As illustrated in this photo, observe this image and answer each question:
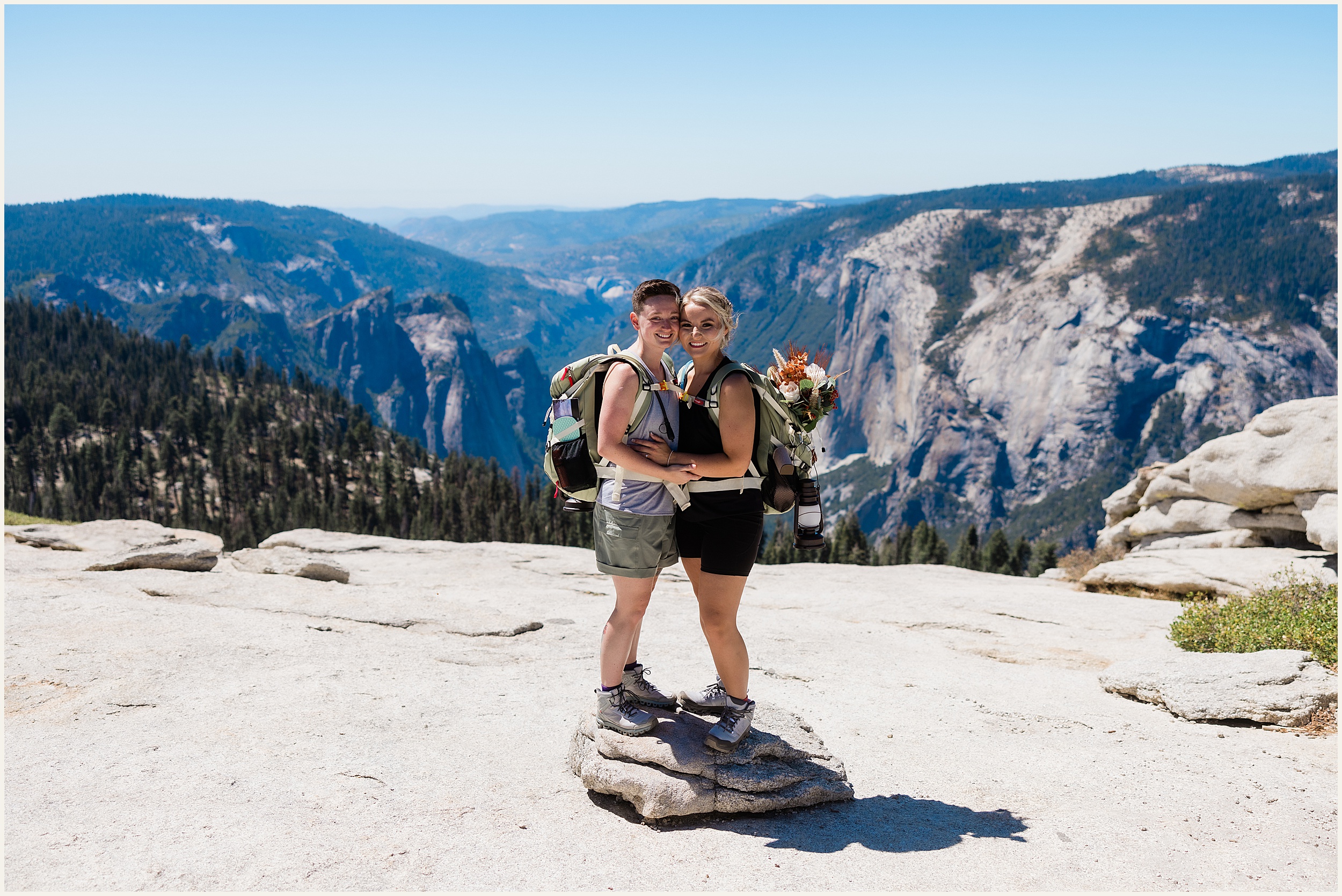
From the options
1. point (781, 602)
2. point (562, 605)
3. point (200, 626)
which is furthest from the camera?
point (781, 602)

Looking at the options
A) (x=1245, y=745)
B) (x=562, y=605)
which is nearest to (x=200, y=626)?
(x=562, y=605)

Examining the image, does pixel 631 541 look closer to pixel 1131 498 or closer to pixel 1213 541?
pixel 1213 541

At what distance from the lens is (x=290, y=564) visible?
19.0 metres

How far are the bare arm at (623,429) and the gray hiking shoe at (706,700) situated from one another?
2.48m

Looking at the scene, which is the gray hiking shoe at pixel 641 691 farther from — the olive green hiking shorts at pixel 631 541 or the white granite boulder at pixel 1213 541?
the white granite boulder at pixel 1213 541

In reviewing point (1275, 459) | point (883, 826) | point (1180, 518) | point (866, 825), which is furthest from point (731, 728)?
point (1180, 518)

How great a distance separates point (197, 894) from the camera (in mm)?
5797

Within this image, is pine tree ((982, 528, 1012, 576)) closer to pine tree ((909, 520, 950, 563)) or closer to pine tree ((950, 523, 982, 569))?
pine tree ((950, 523, 982, 569))

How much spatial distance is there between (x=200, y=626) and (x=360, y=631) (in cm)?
240

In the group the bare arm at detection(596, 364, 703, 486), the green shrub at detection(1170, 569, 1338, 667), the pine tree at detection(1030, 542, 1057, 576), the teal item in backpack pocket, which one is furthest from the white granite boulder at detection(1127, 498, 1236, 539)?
the pine tree at detection(1030, 542, 1057, 576)

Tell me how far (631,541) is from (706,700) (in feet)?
7.04

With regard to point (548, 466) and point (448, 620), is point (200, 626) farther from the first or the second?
point (548, 466)

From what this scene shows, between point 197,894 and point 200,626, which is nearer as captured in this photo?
point 197,894

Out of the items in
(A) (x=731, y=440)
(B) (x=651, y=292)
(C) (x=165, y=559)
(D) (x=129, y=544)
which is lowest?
(D) (x=129, y=544)
